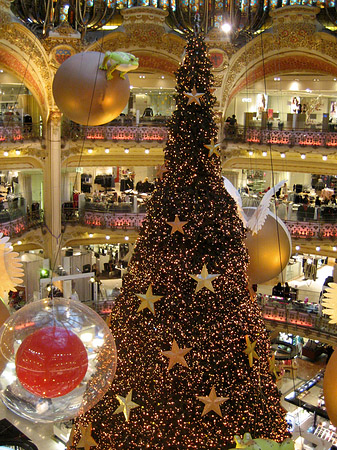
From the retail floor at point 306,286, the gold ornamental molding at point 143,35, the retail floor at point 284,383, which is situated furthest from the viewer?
the gold ornamental molding at point 143,35

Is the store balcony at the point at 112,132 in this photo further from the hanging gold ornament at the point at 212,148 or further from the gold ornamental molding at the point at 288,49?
the hanging gold ornament at the point at 212,148

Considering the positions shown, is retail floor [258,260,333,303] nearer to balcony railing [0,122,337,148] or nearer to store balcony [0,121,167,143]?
balcony railing [0,122,337,148]

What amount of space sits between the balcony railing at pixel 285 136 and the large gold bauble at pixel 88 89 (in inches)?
499

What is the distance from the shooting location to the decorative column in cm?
1769

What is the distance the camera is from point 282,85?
20938mm

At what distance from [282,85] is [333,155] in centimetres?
397

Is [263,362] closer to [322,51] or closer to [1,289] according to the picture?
[1,289]

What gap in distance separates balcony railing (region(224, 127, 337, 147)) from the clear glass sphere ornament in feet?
45.7

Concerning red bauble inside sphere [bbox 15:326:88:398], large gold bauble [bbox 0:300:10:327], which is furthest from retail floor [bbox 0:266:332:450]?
red bauble inside sphere [bbox 15:326:88:398]

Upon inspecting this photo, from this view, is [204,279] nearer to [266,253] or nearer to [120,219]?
[266,253]

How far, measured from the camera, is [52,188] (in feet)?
59.0

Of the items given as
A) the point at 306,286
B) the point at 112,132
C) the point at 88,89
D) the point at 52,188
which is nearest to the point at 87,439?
the point at 88,89

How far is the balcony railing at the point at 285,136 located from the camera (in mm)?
17656

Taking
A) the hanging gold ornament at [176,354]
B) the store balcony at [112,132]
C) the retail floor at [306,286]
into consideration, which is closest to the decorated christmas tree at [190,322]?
the hanging gold ornament at [176,354]
